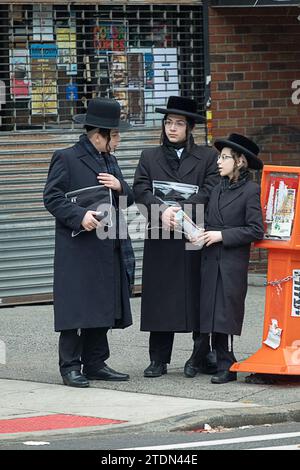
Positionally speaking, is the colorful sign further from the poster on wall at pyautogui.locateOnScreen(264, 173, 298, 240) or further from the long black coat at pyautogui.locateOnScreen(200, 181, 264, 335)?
the poster on wall at pyautogui.locateOnScreen(264, 173, 298, 240)

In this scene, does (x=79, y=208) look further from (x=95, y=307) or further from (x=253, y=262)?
(x=253, y=262)

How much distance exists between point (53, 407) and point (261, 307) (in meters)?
5.07

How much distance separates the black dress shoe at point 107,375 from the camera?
9.37 metres

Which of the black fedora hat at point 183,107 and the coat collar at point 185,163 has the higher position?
the black fedora hat at point 183,107

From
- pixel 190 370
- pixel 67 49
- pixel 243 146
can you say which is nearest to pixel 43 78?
pixel 67 49

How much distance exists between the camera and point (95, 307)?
29.9 feet

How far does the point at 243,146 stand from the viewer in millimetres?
9289

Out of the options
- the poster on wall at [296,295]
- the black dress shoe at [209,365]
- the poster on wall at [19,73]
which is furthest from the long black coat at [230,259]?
the poster on wall at [19,73]

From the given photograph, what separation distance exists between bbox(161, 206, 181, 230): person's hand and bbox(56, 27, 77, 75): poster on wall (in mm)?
4472

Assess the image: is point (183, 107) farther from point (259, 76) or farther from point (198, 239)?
point (259, 76)

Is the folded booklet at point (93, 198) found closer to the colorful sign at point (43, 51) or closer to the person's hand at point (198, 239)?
the person's hand at point (198, 239)

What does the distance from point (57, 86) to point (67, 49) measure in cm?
41

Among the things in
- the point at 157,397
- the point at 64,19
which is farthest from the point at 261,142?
the point at 157,397

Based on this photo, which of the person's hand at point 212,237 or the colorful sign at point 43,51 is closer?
the person's hand at point 212,237
